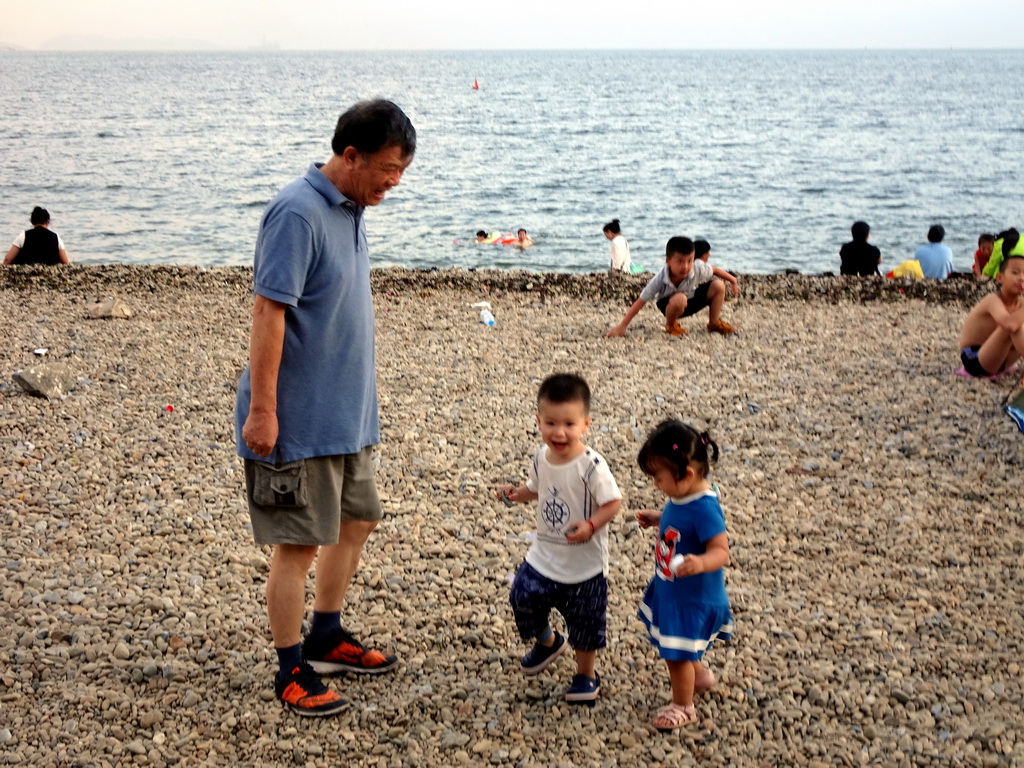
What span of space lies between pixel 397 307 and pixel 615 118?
196ft

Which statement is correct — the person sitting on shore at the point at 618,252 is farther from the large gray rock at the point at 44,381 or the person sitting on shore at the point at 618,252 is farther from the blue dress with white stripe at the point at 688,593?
the blue dress with white stripe at the point at 688,593

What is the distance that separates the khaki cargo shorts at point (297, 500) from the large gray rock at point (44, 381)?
4.70 meters

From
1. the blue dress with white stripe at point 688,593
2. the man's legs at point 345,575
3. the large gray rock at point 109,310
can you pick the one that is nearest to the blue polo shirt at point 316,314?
the man's legs at point 345,575

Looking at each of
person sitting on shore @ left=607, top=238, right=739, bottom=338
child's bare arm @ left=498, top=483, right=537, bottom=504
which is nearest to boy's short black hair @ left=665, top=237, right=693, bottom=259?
person sitting on shore @ left=607, top=238, right=739, bottom=338

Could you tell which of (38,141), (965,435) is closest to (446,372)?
(965,435)

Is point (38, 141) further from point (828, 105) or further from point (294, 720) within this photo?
point (828, 105)

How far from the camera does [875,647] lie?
3.95m

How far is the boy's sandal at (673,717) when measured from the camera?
3.39 metres

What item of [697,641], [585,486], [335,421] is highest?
[335,421]

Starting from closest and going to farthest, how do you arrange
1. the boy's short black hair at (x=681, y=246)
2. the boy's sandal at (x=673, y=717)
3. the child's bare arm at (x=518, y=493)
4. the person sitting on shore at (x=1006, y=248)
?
the boy's sandal at (x=673, y=717) → the child's bare arm at (x=518, y=493) → the boy's short black hair at (x=681, y=246) → the person sitting on shore at (x=1006, y=248)

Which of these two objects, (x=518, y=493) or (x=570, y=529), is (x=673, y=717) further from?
(x=518, y=493)

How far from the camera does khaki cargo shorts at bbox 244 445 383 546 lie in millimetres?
3166

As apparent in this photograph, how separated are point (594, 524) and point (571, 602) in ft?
1.13

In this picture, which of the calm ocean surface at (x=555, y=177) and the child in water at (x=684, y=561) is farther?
the calm ocean surface at (x=555, y=177)
